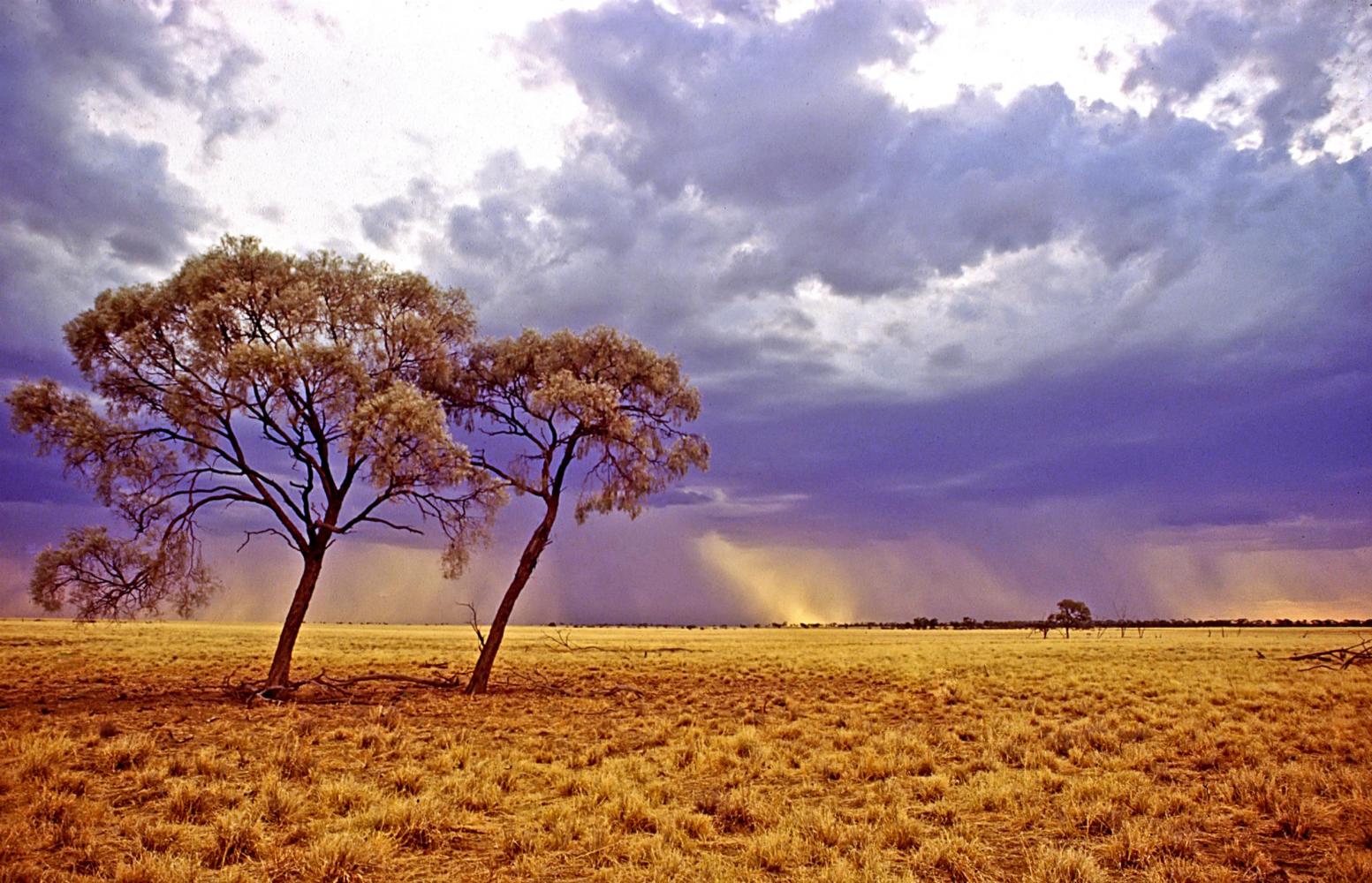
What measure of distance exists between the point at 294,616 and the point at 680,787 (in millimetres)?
14920

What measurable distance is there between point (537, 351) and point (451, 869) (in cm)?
1829

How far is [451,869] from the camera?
8.12 m

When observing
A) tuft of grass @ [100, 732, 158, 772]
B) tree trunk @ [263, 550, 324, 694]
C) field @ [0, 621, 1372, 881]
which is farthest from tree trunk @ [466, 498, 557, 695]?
tuft of grass @ [100, 732, 158, 772]

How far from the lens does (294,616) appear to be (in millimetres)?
21844

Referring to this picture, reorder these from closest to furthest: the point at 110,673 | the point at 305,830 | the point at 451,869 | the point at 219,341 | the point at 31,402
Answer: the point at 451,869, the point at 305,830, the point at 31,402, the point at 219,341, the point at 110,673

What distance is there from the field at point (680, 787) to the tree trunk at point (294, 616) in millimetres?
1457

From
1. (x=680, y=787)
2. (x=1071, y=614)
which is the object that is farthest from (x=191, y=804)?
(x=1071, y=614)

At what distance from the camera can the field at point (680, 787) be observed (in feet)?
26.7

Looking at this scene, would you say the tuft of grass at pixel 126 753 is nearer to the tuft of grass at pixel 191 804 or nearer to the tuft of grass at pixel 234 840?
the tuft of grass at pixel 191 804

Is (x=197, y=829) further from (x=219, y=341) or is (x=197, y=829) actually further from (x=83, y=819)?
(x=219, y=341)

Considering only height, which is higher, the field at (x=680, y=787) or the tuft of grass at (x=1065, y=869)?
the tuft of grass at (x=1065, y=869)

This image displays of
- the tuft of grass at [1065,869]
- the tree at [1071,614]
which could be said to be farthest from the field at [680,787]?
the tree at [1071,614]

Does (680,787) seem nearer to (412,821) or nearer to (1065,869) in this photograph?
(412,821)

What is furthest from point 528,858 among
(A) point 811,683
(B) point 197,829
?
(A) point 811,683
